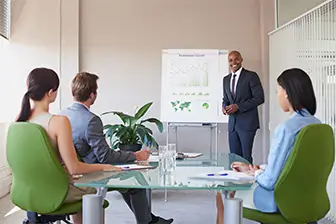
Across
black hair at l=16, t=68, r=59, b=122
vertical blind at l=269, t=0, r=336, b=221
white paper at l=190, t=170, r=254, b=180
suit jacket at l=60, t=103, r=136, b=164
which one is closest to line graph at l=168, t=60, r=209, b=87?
vertical blind at l=269, t=0, r=336, b=221

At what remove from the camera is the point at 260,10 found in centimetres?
551

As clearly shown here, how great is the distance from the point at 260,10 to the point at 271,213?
4.12m

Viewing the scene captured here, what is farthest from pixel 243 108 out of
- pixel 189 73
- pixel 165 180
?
pixel 165 180

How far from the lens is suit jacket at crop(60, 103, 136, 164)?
92.2 inches

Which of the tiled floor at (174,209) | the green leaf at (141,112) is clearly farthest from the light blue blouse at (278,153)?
the green leaf at (141,112)

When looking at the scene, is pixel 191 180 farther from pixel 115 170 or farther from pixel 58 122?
pixel 58 122

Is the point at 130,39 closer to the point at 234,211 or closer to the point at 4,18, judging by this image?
the point at 4,18

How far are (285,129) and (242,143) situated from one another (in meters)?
2.19

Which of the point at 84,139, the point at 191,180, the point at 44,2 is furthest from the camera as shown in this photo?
the point at 44,2

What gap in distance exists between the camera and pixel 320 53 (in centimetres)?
348

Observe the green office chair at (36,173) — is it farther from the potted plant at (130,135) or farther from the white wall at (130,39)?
the white wall at (130,39)

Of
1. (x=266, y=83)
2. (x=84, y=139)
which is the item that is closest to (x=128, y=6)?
(x=266, y=83)

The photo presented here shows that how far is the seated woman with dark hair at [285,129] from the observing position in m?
1.85

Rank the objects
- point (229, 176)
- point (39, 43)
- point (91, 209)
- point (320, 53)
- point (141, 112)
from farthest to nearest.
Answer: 1. point (39, 43)
2. point (141, 112)
3. point (320, 53)
4. point (229, 176)
5. point (91, 209)
